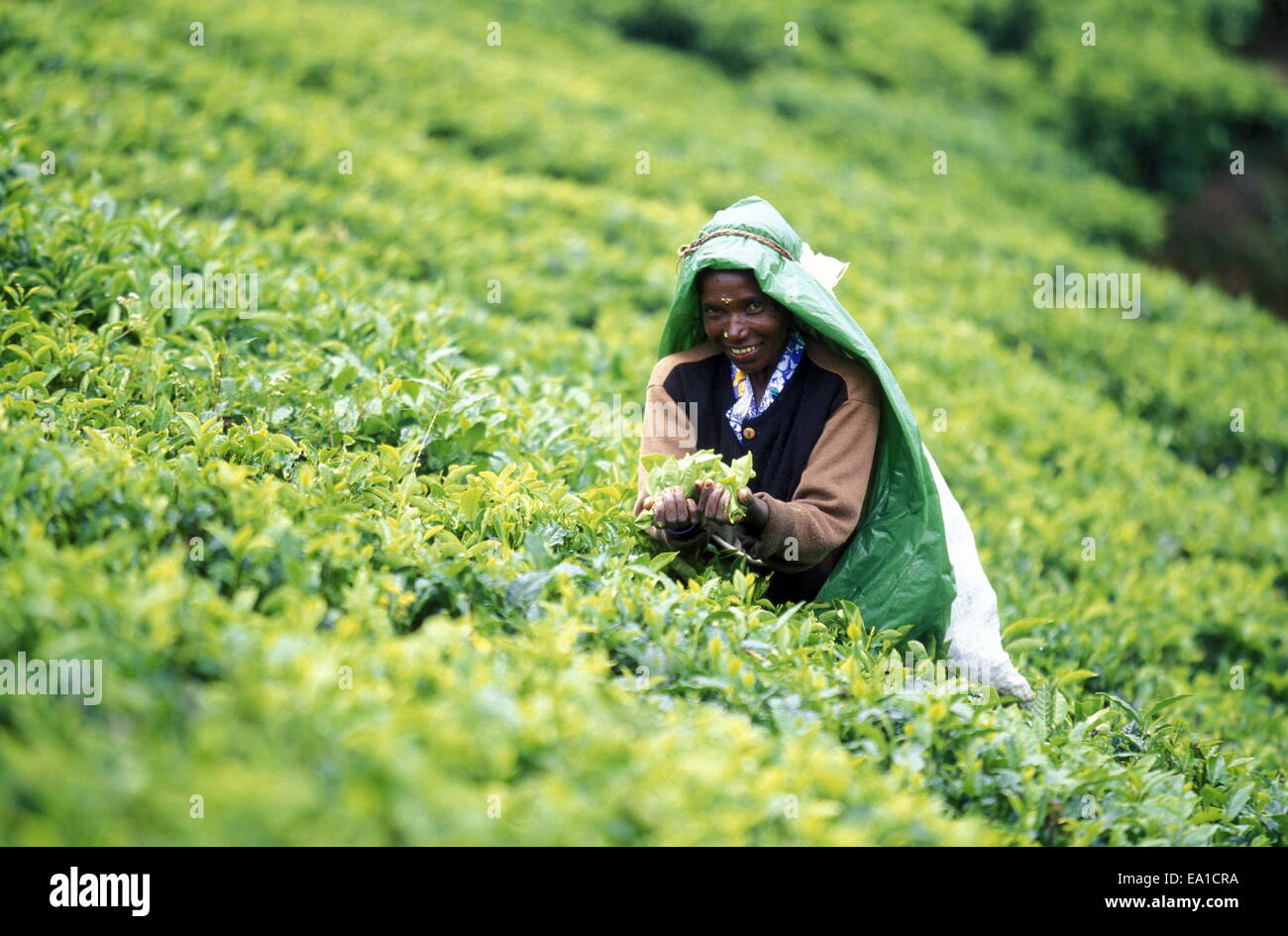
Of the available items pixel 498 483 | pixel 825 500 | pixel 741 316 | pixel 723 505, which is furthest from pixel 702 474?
pixel 498 483

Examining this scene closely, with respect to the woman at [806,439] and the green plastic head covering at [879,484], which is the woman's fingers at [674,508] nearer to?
the woman at [806,439]

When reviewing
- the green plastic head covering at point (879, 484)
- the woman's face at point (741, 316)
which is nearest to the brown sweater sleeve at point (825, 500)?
the green plastic head covering at point (879, 484)

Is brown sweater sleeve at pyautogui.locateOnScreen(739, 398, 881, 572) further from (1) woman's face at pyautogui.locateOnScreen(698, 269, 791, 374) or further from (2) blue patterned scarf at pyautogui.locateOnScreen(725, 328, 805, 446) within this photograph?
(1) woman's face at pyautogui.locateOnScreen(698, 269, 791, 374)

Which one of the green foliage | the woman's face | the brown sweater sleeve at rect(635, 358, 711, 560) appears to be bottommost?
the green foliage

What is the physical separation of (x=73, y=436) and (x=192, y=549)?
70cm

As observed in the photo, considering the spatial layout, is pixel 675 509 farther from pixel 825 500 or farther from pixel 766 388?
pixel 766 388

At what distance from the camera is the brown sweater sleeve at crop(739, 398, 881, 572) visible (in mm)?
2801

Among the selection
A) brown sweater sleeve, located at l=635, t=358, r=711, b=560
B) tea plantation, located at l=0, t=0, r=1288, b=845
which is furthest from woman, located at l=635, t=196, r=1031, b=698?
tea plantation, located at l=0, t=0, r=1288, b=845

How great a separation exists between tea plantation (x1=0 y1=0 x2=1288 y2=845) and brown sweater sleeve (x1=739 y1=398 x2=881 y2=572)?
156 millimetres

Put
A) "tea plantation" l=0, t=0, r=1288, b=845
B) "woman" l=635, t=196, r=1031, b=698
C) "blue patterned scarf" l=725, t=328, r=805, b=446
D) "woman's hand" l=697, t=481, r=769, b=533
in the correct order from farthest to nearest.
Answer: "blue patterned scarf" l=725, t=328, r=805, b=446 → "woman" l=635, t=196, r=1031, b=698 → "woman's hand" l=697, t=481, r=769, b=533 → "tea plantation" l=0, t=0, r=1288, b=845

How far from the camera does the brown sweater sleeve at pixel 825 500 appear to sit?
2801 mm

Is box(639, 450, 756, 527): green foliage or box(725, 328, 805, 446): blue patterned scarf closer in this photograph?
box(639, 450, 756, 527): green foliage

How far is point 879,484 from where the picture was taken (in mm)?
3125

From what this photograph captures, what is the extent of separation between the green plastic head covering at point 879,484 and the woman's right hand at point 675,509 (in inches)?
22.9
